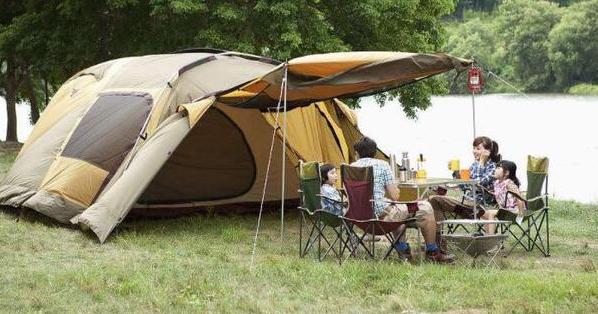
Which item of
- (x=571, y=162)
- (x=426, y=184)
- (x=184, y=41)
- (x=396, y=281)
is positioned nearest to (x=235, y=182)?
(x=426, y=184)

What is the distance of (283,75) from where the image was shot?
7.49 meters

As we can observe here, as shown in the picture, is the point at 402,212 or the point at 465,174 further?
the point at 465,174

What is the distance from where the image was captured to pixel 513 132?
3597 centimetres

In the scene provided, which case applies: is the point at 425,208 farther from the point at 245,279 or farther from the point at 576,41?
the point at 576,41

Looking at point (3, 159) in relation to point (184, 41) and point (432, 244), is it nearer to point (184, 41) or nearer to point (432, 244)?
point (184, 41)

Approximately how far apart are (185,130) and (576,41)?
42.9m

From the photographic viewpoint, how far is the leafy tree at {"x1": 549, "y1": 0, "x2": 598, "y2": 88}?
156ft

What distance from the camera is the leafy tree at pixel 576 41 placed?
47.5m

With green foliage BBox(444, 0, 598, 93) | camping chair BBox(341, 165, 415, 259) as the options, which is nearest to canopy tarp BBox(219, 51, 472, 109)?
camping chair BBox(341, 165, 415, 259)

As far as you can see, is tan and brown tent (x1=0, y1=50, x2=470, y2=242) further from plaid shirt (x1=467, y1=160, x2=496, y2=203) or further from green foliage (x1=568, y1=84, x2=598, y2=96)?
green foliage (x1=568, y1=84, x2=598, y2=96)

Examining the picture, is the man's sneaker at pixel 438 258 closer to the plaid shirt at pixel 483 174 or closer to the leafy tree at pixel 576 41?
the plaid shirt at pixel 483 174

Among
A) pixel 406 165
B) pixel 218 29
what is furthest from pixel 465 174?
pixel 218 29

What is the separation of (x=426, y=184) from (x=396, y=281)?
4.22 feet

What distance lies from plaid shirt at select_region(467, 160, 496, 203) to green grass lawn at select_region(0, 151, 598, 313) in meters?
0.58
